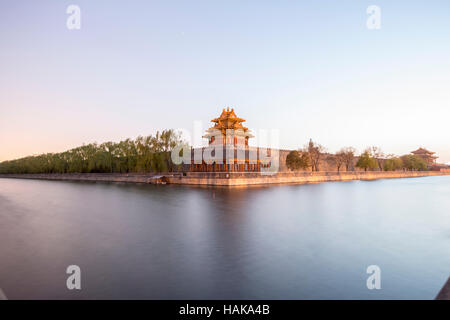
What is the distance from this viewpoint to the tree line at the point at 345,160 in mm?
49312

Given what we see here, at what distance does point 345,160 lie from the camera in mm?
58844

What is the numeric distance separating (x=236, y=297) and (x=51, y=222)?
33.7ft

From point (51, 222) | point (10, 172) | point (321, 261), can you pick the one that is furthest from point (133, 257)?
point (10, 172)

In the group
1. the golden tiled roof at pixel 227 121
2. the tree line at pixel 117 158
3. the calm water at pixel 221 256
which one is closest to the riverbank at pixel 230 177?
the tree line at pixel 117 158

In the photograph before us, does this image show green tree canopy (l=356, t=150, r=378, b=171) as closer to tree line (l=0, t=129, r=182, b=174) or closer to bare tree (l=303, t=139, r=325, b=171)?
bare tree (l=303, t=139, r=325, b=171)

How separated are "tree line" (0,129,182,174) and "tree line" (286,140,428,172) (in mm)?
23536

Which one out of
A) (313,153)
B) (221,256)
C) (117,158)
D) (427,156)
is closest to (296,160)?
(313,153)

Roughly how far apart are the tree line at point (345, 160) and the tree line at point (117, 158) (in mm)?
23536

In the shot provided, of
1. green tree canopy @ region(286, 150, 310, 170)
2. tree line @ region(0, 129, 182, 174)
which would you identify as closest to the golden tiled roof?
tree line @ region(0, 129, 182, 174)

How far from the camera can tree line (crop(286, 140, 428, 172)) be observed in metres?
49.3

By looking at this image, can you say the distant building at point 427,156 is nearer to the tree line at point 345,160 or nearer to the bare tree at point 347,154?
the tree line at point 345,160

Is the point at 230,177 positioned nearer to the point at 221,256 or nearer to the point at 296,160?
the point at 296,160

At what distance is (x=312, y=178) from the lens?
43.7 m
